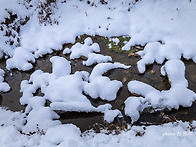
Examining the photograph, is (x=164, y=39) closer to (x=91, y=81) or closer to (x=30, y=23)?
(x=91, y=81)

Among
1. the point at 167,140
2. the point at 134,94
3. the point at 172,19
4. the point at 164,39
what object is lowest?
the point at 167,140

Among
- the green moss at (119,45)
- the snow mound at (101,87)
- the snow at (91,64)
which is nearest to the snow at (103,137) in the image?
the snow at (91,64)

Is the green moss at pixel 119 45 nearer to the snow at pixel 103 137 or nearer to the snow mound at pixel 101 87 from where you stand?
the snow mound at pixel 101 87

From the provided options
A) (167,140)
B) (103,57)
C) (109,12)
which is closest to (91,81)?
(103,57)

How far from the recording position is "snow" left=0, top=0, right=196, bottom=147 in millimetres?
2920

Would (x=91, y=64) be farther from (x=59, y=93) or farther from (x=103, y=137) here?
(x=103, y=137)

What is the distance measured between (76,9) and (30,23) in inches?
65.6

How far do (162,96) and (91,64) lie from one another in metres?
1.99

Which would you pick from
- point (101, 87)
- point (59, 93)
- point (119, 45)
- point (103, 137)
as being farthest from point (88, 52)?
point (103, 137)

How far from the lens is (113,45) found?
5070mm

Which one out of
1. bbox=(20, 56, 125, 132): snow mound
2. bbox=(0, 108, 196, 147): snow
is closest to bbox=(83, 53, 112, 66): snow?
bbox=(20, 56, 125, 132): snow mound

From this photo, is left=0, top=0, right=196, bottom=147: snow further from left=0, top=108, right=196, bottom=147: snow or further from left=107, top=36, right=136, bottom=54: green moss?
left=107, top=36, right=136, bottom=54: green moss

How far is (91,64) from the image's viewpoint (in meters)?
4.61

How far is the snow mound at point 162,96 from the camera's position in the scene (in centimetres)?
338
